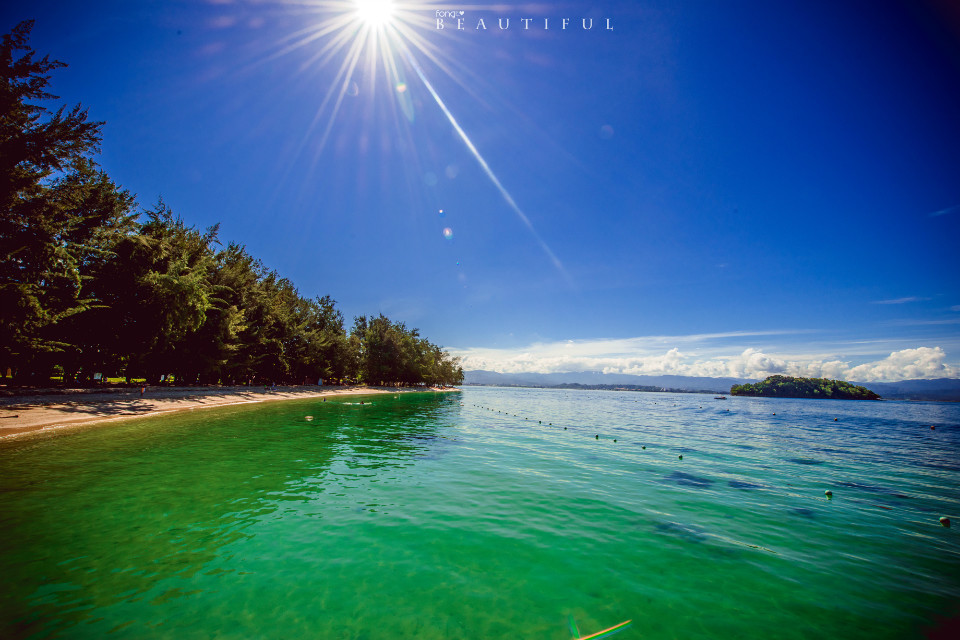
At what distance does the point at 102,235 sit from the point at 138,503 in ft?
114

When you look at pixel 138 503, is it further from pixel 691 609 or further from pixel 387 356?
pixel 387 356

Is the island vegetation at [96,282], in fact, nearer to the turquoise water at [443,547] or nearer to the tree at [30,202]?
the tree at [30,202]

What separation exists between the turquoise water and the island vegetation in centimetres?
1414

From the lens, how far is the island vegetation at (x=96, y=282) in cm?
2356

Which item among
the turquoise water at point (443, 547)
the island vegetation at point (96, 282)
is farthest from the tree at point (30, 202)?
the turquoise water at point (443, 547)

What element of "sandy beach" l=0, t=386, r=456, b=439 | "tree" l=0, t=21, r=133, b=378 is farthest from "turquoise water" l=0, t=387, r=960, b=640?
"tree" l=0, t=21, r=133, b=378

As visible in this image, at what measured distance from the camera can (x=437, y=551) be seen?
952 centimetres

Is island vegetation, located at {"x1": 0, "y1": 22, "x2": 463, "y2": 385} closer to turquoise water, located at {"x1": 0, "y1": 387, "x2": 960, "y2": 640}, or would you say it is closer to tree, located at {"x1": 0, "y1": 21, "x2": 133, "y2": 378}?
tree, located at {"x1": 0, "y1": 21, "x2": 133, "y2": 378}

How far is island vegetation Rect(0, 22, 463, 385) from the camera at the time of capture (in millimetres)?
23562

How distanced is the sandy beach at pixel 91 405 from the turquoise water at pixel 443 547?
4616 mm

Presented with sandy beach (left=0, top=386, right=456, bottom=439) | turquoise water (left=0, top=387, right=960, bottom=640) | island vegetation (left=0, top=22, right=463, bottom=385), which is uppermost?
island vegetation (left=0, top=22, right=463, bottom=385)

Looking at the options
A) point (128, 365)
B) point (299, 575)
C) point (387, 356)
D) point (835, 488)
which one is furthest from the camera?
point (387, 356)

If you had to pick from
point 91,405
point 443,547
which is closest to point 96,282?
point 91,405

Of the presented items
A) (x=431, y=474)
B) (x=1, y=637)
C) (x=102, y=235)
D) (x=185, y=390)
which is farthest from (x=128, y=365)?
(x=1, y=637)
